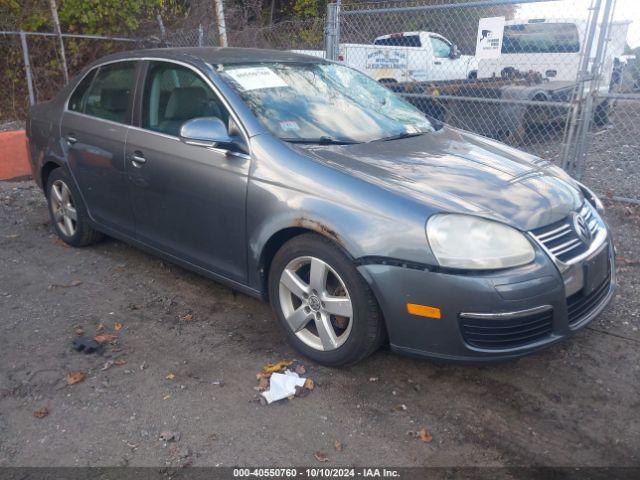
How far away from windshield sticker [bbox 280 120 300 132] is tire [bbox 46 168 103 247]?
7.05ft

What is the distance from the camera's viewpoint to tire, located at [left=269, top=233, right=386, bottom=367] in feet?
9.52

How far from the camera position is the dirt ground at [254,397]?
259cm

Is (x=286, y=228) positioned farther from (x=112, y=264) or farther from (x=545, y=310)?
(x=112, y=264)

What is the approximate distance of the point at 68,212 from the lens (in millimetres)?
4953

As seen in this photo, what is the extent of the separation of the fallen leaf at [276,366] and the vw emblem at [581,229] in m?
1.71

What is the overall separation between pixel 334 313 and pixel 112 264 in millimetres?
2469

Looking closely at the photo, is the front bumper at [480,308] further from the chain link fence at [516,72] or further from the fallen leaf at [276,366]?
the chain link fence at [516,72]

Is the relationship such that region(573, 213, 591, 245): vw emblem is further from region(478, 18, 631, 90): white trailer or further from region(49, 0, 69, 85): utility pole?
region(49, 0, 69, 85): utility pole

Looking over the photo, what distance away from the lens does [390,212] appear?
2775mm

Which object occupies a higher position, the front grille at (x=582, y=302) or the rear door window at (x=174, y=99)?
the rear door window at (x=174, y=99)

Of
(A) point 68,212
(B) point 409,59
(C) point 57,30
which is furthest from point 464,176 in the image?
(B) point 409,59

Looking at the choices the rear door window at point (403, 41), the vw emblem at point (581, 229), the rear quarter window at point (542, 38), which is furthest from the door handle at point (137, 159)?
the rear door window at point (403, 41)

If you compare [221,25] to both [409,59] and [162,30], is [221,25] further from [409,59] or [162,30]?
[409,59]

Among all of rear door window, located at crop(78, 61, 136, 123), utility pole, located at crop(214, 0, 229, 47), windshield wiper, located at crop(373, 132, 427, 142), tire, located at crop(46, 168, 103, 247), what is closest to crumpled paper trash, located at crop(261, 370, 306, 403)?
windshield wiper, located at crop(373, 132, 427, 142)
